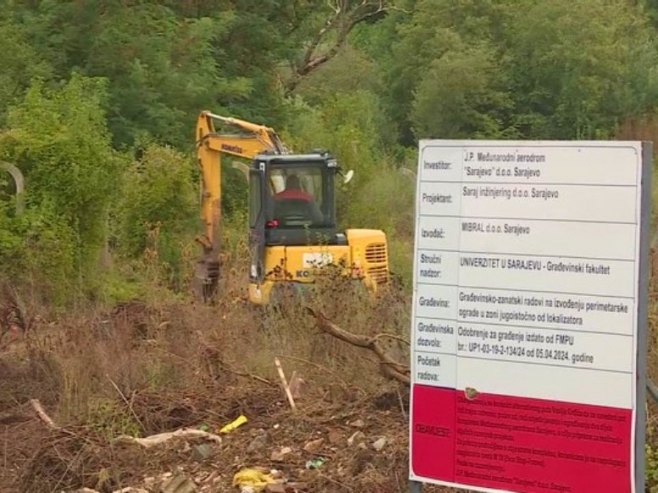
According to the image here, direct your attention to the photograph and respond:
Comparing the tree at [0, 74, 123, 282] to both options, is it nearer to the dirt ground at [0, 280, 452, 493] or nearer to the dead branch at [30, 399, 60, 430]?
the dirt ground at [0, 280, 452, 493]

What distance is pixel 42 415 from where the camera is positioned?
7922 mm

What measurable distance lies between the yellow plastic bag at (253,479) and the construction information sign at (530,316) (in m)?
1.56

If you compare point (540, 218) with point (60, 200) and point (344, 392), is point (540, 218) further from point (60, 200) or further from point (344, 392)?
point (60, 200)

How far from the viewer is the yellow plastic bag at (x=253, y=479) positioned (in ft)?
19.6

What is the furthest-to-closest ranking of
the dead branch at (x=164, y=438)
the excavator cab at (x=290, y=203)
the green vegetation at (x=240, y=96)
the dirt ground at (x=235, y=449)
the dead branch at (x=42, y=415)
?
the green vegetation at (x=240, y=96)
the excavator cab at (x=290, y=203)
the dead branch at (x=42, y=415)
the dead branch at (x=164, y=438)
the dirt ground at (x=235, y=449)

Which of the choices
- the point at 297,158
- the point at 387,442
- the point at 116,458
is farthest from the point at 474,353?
the point at 297,158

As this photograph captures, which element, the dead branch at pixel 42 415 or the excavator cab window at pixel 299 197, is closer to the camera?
the dead branch at pixel 42 415

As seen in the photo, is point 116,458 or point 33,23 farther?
point 33,23

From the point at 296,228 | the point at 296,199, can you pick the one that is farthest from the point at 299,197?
the point at 296,228

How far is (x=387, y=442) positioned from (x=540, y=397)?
2.05 metres

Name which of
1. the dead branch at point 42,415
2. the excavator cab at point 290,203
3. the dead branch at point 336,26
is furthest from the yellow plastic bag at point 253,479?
the dead branch at point 336,26

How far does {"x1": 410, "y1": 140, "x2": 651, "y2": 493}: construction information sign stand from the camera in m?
4.09

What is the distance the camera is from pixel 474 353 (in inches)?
173

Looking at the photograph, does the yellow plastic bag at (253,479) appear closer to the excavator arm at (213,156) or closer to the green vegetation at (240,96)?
the green vegetation at (240,96)
